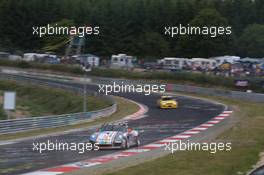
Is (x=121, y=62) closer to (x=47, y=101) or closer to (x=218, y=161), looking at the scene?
(x=47, y=101)

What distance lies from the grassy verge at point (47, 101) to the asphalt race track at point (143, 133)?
15.2 ft

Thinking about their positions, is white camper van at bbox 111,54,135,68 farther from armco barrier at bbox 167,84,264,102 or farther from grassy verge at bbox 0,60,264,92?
armco barrier at bbox 167,84,264,102

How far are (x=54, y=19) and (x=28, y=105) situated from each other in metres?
53.2

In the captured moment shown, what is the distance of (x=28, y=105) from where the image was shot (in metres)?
54.5

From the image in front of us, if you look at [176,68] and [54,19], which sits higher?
[54,19]

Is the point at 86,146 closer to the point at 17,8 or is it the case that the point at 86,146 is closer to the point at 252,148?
the point at 252,148

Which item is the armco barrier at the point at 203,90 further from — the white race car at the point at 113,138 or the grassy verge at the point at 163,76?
the white race car at the point at 113,138

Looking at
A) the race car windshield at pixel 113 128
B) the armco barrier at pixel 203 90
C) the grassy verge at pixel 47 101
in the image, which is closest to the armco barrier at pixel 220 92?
the armco barrier at pixel 203 90

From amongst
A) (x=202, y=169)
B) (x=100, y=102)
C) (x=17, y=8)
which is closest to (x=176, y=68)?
(x=100, y=102)

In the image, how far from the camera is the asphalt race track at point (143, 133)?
64.4 feet

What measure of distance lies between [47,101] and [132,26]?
4387cm

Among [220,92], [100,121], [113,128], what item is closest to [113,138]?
[113,128]

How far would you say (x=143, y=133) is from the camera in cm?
3069

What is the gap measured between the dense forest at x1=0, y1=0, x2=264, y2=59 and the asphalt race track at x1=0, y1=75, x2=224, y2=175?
1388 inches
